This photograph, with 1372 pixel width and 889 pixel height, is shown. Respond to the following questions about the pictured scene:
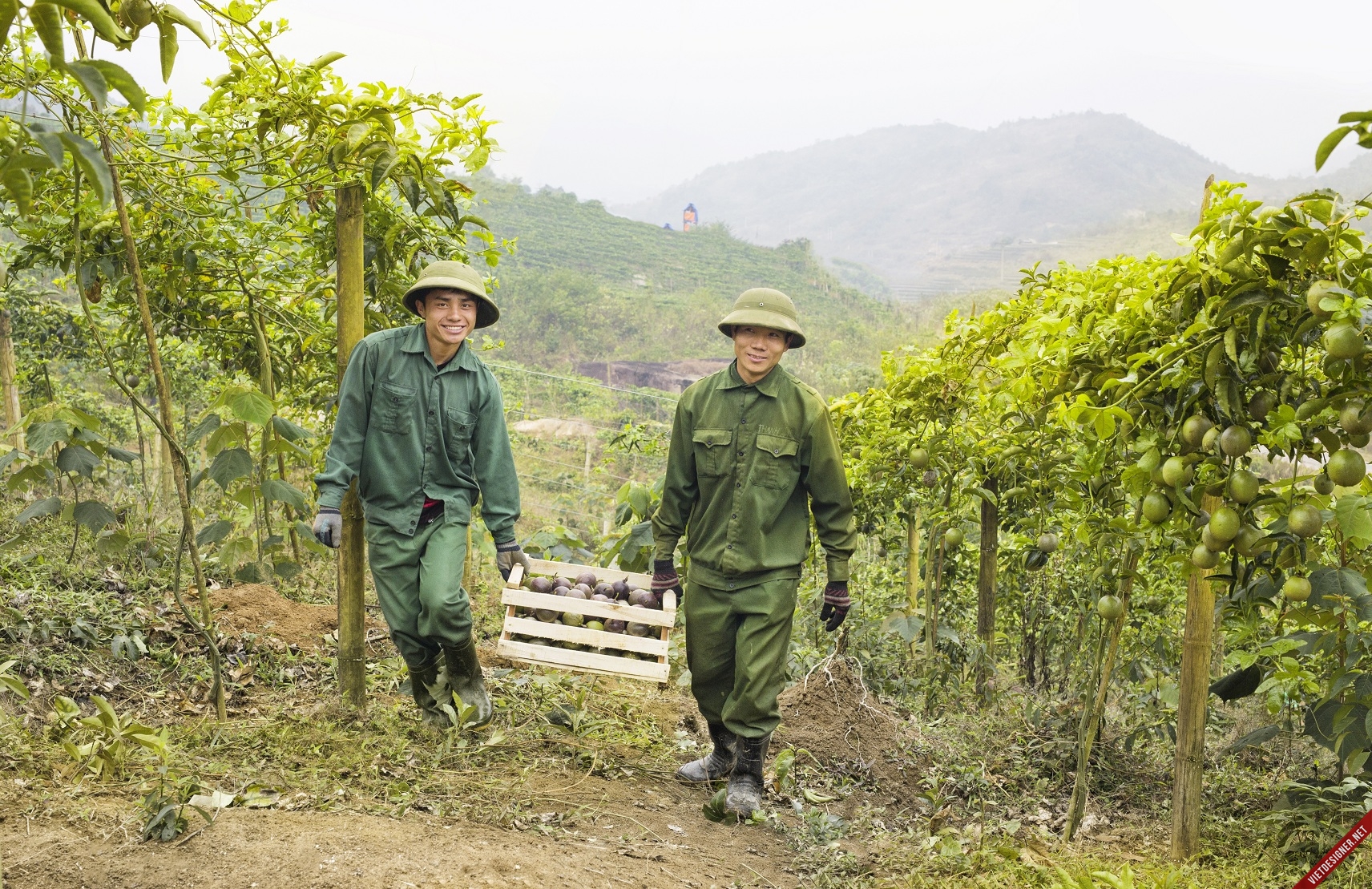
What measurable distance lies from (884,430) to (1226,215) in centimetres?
219

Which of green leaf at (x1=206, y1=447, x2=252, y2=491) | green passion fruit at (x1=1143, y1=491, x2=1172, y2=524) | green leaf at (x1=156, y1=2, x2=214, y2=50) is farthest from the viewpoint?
green leaf at (x1=206, y1=447, x2=252, y2=491)

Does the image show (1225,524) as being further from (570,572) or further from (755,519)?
(570,572)

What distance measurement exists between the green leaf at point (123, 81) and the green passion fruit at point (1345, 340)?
1854 millimetres

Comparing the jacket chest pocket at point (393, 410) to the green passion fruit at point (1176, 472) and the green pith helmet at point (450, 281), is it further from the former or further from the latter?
the green passion fruit at point (1176, 472)

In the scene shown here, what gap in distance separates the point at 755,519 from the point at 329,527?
1365 mm

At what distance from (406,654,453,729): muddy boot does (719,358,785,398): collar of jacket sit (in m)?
1.41

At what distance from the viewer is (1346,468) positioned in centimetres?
192

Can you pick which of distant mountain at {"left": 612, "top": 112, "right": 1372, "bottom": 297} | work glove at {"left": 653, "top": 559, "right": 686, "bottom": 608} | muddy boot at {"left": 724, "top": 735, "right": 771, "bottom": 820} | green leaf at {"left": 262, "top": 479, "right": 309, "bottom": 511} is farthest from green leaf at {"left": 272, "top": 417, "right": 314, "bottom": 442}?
distant mountain at {"left": 612, "top": 112, "right": 1372, "bottom": 297}

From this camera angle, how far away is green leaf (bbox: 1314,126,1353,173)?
1.54m

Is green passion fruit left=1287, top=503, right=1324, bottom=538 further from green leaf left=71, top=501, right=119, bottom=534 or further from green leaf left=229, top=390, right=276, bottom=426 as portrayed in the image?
green leaf left=71, top=501, right=119, bottom=534

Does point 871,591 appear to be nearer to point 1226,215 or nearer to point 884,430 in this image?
point 884,430

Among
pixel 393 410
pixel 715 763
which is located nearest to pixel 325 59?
pixel 393 410

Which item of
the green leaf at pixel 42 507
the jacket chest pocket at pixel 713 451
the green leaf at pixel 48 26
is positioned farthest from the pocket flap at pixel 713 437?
the green leaf at pixel 42 507

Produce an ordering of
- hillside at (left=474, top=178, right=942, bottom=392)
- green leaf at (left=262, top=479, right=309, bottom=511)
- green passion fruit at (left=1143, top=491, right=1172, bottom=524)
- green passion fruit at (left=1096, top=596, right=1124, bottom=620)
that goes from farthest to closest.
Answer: hillside at (left=474, top=178, right=942, bottom=392), green leaf at (left=262, top=479, right=309, bottom=511), green passion fruit at (left=1096, top=596, right=1124, bottom=620), green passion fruit at (left=1143, top=491, right=1172, bottom=524)
